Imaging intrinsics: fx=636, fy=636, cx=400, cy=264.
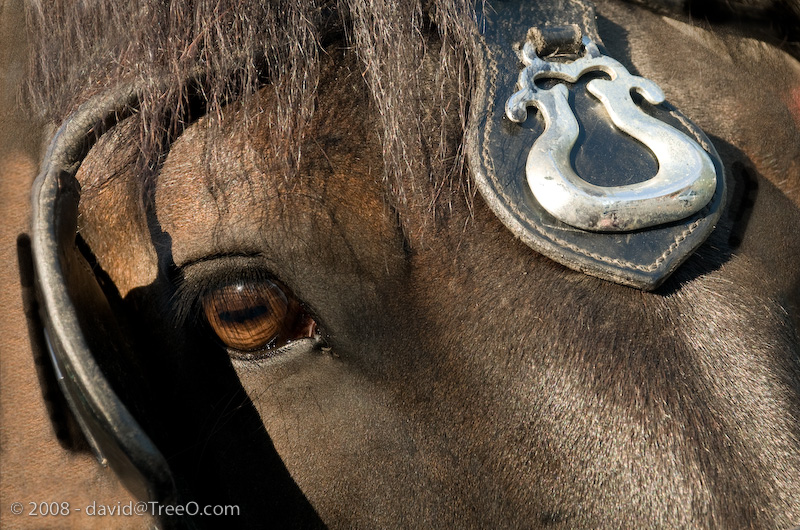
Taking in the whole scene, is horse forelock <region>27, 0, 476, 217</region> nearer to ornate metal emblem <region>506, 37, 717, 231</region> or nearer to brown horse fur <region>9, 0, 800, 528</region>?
brown horse fur <region>9, 0, 800, 528</region>

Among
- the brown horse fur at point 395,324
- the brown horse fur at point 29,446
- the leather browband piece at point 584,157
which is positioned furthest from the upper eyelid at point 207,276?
the leather browband piece at point 584,157

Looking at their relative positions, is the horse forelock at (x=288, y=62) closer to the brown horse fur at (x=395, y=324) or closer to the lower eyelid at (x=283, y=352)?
the brown horse fur at (x=395, y=324)

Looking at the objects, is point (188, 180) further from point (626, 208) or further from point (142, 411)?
point (626, 208)

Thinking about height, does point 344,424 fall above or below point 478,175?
below

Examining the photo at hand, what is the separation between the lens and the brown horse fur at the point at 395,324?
89 cm

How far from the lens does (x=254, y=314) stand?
0.99 metres

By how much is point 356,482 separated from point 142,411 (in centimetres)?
34

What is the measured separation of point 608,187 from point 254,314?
1.85 feet

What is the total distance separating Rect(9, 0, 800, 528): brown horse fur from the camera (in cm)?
89

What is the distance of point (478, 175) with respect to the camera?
933 millimetres

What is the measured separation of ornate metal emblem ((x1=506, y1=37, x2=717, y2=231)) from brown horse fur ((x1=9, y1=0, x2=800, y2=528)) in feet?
0.32

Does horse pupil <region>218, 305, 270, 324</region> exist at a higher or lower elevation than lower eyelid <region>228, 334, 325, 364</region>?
higher

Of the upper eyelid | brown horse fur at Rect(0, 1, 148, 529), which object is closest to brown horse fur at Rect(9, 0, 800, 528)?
the upper eyelid

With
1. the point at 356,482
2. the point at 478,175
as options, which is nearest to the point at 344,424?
the point at 356,482
